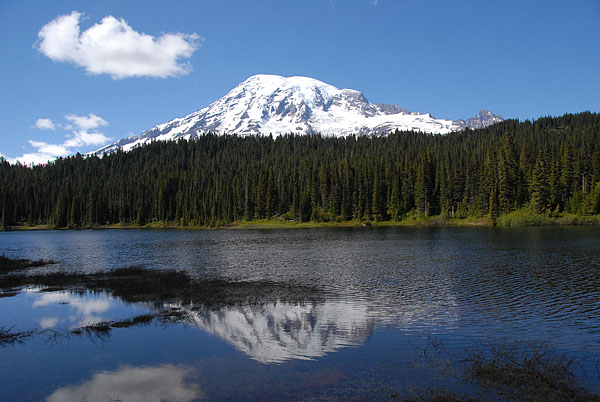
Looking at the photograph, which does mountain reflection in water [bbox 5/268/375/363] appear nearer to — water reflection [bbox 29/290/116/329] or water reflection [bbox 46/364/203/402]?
water reflection [bbox 29/290/116/329]

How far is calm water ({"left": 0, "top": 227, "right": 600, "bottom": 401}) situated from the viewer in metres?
16.0

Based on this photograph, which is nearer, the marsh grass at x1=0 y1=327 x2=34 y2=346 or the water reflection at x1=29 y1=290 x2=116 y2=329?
the marsh grass at x1=0 y1=327 x2=34 y2=346

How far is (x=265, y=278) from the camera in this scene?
138 ft

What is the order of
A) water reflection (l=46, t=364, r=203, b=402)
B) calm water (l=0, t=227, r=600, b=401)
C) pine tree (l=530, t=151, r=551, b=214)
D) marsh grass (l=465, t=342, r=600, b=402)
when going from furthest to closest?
pine tree (l=530, t=151, r=551, b=214) → calm water (l=0, t=227, r=600, b=401) → water reflection (l=46, t=364, r=203, b=402) → marsh grass (l=465, t=342, r=600, b=402)

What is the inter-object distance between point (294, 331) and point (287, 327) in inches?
37.1

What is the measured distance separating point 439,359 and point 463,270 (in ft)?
90.3

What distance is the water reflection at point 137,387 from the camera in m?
15.1

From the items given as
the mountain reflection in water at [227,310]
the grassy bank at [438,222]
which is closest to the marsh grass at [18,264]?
the mountain reflection in water at [227,310]

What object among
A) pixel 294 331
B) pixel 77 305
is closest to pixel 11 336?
pixel 77 305

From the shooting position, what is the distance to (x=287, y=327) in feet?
77.8

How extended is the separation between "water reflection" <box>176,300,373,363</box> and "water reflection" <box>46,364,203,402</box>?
11.9 feet

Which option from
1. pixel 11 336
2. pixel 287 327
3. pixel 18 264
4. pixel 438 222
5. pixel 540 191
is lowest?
pixel 18 264

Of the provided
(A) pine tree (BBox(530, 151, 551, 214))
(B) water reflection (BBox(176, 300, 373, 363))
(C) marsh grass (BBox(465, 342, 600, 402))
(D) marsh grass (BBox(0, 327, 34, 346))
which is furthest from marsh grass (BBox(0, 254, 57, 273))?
(A) pine tree (BBox(530, 151, 551, 214))

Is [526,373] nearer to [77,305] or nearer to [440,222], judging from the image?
[77,305]
